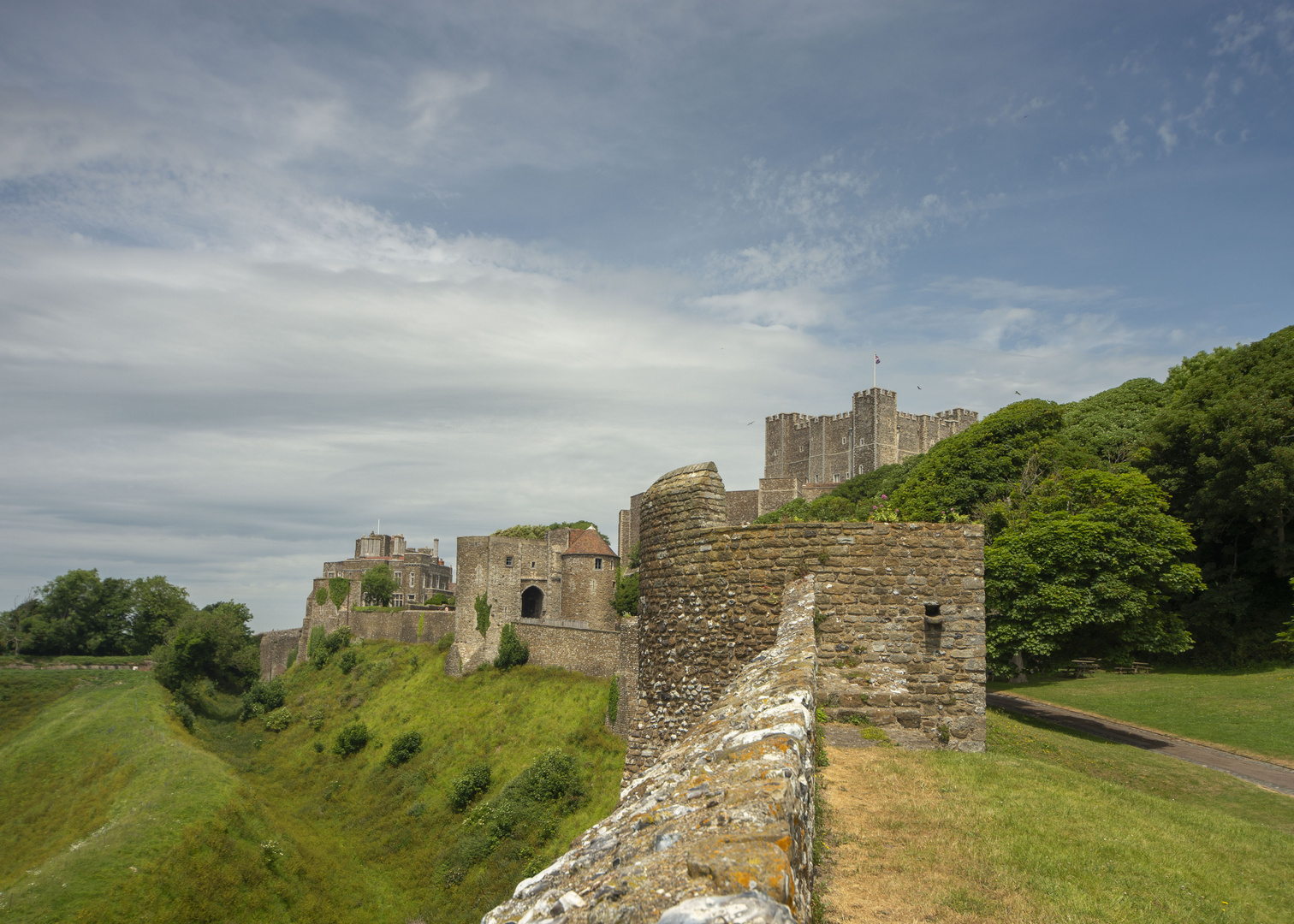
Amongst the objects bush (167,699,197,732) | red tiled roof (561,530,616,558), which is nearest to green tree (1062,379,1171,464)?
red tiled roof (561,530,616,558)

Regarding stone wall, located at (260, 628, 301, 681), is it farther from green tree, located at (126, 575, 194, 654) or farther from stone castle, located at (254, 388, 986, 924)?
stone castle, located at (254, 388, 986, 924)

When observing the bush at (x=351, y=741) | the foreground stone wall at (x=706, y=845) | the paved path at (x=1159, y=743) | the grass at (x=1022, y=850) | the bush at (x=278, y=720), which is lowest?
the bush at (x=278, y=720)

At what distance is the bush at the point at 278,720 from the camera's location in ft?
153

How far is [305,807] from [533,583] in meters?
17.7

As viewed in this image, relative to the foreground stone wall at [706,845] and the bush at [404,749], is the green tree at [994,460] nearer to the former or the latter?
the bush at [404,749]

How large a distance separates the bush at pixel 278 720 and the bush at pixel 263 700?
2.41 meters

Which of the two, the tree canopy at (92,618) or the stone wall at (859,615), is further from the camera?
the tree canopy at (92,618)

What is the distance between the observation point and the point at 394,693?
4353 cm

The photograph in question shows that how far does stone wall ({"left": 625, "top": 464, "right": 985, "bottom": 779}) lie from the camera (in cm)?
796

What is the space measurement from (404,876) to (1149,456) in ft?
115

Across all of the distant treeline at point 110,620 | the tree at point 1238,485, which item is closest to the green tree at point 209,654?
the distant treeline at point 110,620

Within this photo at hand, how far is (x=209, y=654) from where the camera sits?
60562 mm

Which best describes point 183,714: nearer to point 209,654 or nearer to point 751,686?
point 209,654

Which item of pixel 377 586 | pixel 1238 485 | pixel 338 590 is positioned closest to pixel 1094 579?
pixel 1238 485
